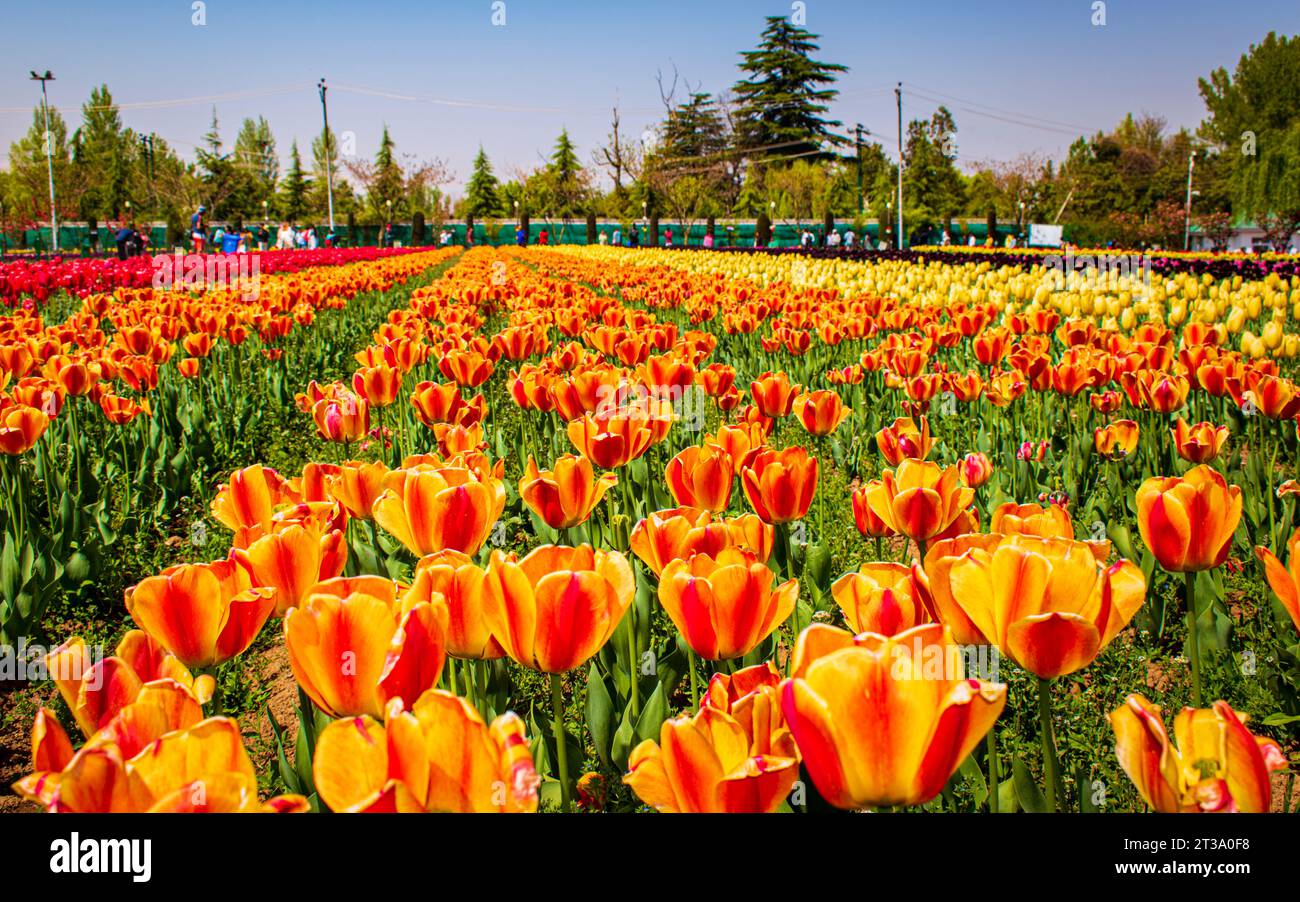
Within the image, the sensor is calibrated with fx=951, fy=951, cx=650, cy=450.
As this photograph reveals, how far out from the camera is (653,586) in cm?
252

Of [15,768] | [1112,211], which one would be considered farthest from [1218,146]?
[15,768]

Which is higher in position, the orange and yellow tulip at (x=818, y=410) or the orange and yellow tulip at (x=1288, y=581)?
the orange and yellow tulip at (x=818, y=410)

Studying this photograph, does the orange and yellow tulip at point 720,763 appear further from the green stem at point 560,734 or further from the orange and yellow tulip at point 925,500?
the orange and yellow tulip at point 925,500

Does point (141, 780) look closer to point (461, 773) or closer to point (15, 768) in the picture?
point (461, 773)

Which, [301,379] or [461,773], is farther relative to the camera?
[301,379]

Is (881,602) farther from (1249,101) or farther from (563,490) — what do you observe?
(1249,101)

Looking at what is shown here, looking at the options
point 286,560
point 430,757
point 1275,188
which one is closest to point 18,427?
point 286,560

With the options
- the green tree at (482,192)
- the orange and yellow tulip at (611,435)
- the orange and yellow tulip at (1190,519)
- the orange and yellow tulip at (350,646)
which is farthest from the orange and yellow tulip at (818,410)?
the green tree at (482,192)

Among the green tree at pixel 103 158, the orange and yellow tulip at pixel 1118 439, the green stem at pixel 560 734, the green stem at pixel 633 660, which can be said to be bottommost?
the green stem at pixel 633 660

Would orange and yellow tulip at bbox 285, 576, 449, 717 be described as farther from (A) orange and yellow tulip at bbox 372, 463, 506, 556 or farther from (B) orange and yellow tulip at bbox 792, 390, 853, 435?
(B) orange and yellow tulip at bbox 792, 390, 853, 435

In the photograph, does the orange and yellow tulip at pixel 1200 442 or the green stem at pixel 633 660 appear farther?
the orange and yellow tulip at pixel 1200 442

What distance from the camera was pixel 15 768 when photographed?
2.55 meters

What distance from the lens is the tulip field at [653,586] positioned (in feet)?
2.81
